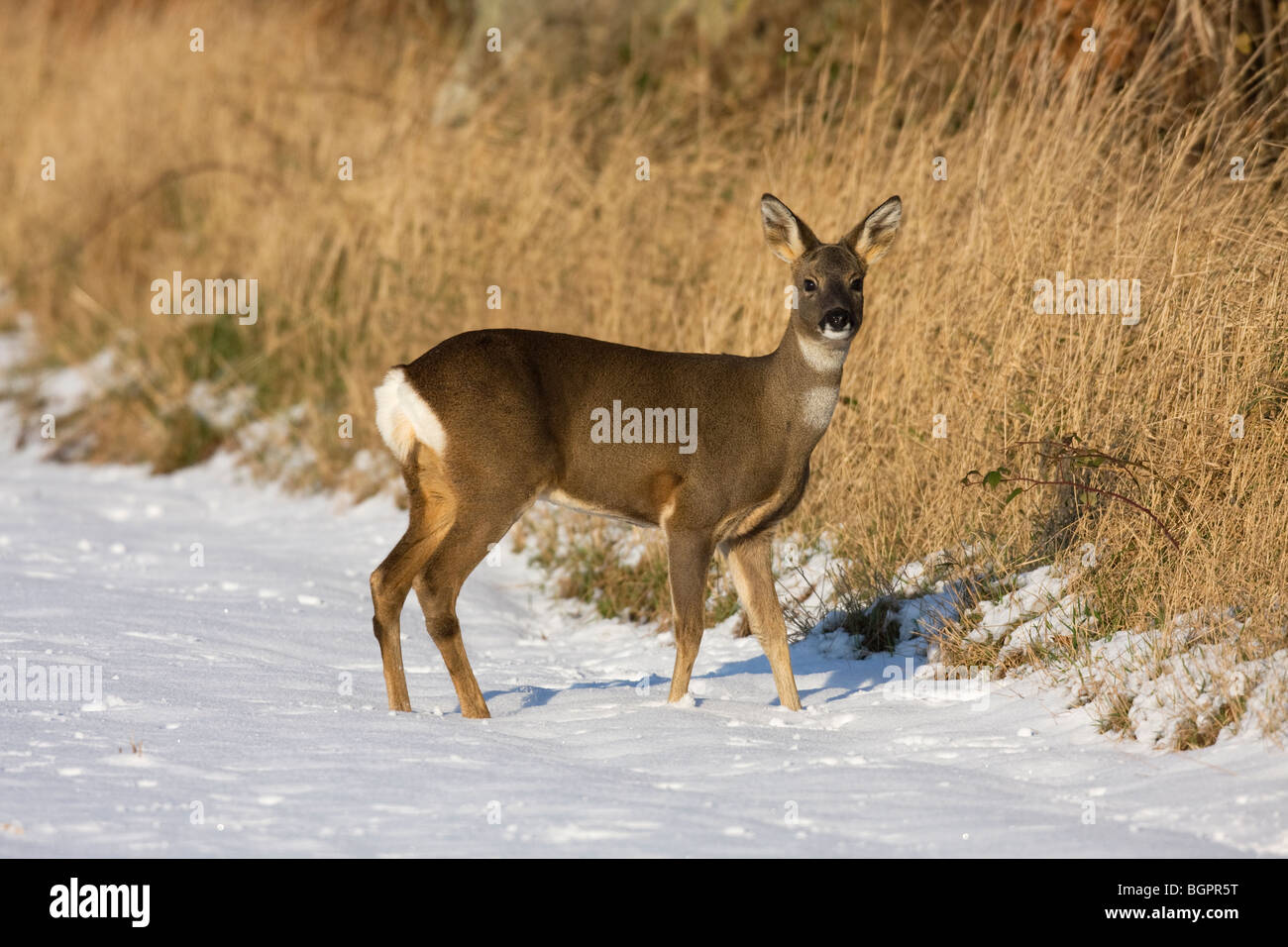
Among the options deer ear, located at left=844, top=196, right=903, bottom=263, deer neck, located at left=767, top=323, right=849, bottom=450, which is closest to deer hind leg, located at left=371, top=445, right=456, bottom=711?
deer neck, located at left=767, top=323, right=849, bottom=450

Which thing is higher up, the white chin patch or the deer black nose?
the deer black nose

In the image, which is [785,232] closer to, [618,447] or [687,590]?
[618,447]

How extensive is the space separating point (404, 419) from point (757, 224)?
12.7 feet

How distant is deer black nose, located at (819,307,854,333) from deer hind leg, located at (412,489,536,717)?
3.91 ft

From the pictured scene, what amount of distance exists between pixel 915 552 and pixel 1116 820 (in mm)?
2836

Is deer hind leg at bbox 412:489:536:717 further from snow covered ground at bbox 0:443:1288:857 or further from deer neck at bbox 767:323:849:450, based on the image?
deer neck at bbox 767:323:849:450

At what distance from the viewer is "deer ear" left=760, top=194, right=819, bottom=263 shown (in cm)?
616

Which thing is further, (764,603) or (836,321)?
(764,603)

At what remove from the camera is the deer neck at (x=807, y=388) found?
5.97m

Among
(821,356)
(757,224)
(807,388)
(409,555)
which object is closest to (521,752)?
(409,555)

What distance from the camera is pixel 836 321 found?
571 centimetres
